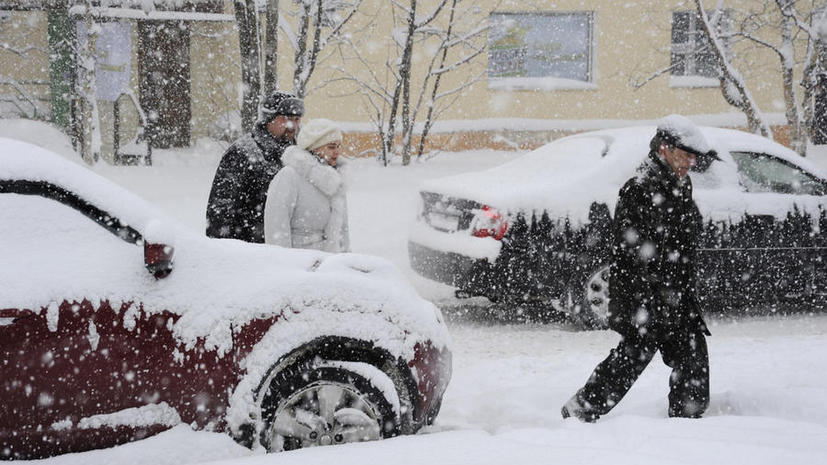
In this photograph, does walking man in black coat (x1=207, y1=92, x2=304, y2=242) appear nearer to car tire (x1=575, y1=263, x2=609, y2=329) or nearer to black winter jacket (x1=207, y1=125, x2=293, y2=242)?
black winter jacket (x1=207, y1=125, x2=293, y2=242)

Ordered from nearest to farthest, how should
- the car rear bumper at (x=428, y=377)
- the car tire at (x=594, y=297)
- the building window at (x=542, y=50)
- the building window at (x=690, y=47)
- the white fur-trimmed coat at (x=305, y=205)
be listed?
the car rear bumper at (x=428, y=377)
the white fur-trimmed coat at (x=305, y=205)
the car tire at (x=594, y=297)
the building window at (x=542, y=50)
the building window at (x=690, y=47)

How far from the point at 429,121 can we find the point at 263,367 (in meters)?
11.8

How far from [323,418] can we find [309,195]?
1.57m

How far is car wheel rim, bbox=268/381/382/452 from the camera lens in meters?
3.85

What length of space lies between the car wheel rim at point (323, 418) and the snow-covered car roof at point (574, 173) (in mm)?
3160

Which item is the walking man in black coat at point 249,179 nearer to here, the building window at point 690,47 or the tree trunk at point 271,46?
the tree trunk at point 271,46

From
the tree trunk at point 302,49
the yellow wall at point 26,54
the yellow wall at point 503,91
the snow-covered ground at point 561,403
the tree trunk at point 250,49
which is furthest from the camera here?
the yellow wall at point 26,54

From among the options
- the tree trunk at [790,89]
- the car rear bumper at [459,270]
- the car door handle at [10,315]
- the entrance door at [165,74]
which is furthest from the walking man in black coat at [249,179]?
the entrance door at [165,74]

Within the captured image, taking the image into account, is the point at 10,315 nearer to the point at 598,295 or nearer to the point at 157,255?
the point at 157,255

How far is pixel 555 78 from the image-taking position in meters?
18.6

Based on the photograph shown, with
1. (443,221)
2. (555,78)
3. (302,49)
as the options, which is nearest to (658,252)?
(443,221)

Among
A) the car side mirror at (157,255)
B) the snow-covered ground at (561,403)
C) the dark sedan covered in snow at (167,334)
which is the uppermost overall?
the car side mirror at (157,255)

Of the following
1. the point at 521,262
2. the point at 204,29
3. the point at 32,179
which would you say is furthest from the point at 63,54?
the point at 32,179

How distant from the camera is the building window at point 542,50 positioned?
59.9ft
